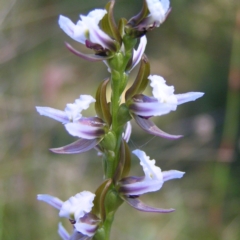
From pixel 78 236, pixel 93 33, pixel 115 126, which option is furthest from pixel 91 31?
pixel 78 236

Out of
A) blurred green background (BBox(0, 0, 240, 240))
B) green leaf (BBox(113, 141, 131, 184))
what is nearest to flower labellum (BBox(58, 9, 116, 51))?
green leaf (BBox(113, 141, 131, 184))

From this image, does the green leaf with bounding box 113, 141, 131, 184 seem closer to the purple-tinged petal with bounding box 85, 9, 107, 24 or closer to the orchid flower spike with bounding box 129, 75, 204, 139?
the orchid flower spike with bounding box 129, 75, 204, 139

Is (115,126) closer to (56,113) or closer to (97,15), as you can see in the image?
Result: (56,113)

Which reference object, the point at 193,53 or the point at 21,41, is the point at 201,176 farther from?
the point at 21,41

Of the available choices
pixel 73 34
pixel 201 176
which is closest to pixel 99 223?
pixel 73 34

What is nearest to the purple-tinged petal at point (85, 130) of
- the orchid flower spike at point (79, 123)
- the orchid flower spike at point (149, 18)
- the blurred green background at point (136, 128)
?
the orchid flower spike at point (79, 123)

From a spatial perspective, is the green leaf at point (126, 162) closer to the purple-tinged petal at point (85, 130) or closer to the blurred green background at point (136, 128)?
the purple-tinged petal at point (85, 130)

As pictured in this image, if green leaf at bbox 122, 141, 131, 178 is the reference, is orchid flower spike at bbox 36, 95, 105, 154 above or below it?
above
